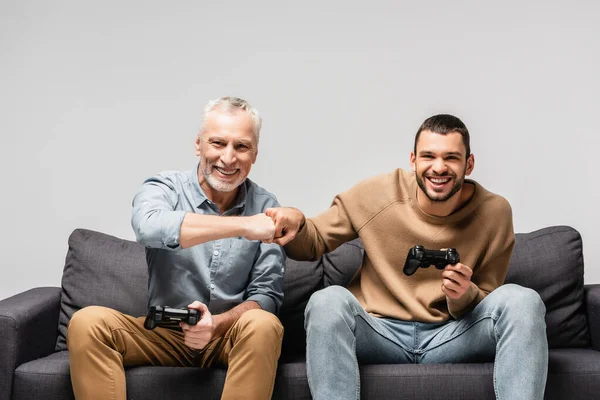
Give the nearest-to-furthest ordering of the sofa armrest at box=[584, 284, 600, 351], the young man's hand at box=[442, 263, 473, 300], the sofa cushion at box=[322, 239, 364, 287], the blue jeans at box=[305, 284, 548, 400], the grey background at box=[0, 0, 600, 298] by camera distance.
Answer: the blue jeans at box=[305, 284, 548, 400], the young man's hand at box=[442, 263, 473, 300], the sofa armrest at box=[584, 284, 600, 351], the sofa cushion at box=[322, 239, 364, 287], the grey background at box=[0, 0, 600, 298]

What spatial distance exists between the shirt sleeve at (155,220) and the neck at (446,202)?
80 centimetres

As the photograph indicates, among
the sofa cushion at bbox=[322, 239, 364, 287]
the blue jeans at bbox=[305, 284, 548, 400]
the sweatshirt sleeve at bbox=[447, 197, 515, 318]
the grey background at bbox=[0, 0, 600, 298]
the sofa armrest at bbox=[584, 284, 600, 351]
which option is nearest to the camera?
the blue jeans at bbox=[305, 284, 548, 400]

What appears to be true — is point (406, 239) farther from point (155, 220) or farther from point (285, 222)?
point (155, 220)

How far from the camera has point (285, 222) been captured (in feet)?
8.71

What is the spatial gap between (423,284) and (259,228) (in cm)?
59

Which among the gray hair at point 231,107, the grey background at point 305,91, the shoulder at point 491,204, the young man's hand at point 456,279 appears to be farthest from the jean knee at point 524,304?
the grey background at point 305,91

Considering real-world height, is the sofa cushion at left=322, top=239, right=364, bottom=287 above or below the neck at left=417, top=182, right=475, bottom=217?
below

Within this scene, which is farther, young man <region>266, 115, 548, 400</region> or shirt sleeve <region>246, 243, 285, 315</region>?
shirt sleeve <region>246, 243, 285, 315</region>

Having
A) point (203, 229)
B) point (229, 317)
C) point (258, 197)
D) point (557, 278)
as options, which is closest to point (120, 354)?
point (229, 317)

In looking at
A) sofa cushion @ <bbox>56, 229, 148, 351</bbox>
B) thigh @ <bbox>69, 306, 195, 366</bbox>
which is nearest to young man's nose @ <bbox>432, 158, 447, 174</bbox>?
thigh @ <bbox>69, 306, 195, 366</bbox>

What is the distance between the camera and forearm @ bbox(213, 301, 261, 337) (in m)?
2.55

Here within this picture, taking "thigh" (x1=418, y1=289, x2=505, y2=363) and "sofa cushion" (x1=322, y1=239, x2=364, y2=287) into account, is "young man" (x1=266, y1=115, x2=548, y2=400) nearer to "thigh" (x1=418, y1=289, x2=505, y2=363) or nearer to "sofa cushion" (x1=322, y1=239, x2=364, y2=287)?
"thigh" (x1=418, y1=289, x2=505, y2=363)

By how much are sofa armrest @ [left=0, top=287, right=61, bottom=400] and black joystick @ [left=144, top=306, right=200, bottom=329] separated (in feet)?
1.73

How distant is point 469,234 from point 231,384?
3.03ft
